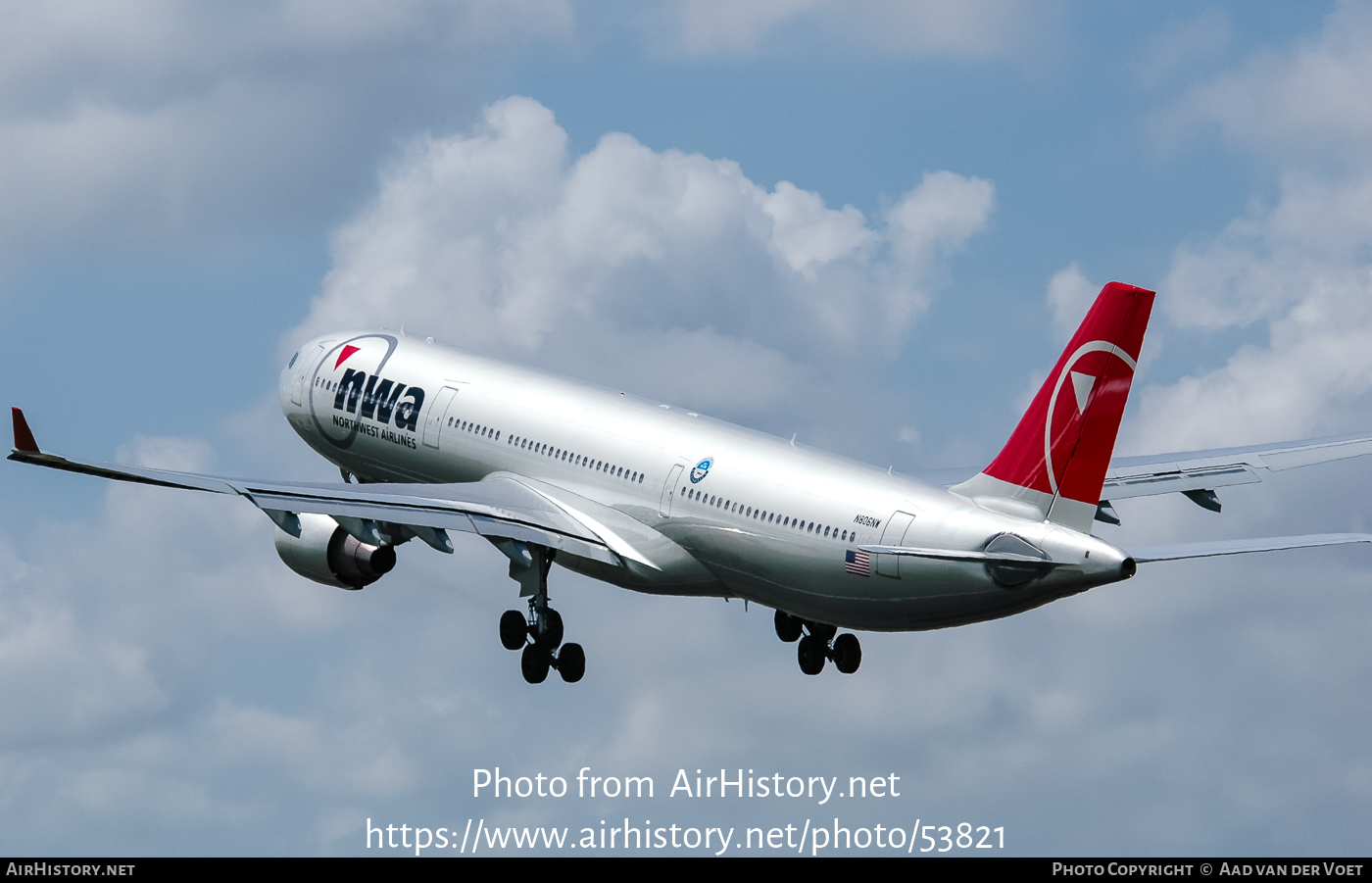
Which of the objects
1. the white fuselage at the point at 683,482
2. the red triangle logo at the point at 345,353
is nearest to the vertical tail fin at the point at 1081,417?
the white fuselage at the point at 683,482

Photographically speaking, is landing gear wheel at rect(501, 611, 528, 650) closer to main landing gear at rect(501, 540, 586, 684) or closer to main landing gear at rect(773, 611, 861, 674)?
main landing gear at rect(501, 540, 586, 684)

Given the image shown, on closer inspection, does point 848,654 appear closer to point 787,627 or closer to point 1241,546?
point 787,627

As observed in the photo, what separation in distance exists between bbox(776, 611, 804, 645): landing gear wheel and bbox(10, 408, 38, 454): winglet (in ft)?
56.3

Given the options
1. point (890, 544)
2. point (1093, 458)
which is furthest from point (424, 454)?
point (1093, 458)

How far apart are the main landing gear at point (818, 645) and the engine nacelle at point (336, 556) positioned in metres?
9.21

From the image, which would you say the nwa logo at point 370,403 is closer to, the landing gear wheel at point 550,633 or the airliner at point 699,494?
the airliner at point 699,494

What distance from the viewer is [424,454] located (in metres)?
50.0

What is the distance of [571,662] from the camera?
45.2 metres

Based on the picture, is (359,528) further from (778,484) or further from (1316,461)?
(1316,461)

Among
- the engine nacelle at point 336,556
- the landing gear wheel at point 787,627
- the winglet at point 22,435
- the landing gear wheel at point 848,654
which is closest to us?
the winglet at point 22,435

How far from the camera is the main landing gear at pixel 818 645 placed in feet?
153

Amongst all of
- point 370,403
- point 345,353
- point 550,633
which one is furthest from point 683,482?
point 345,353

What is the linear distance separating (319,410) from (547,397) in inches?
304

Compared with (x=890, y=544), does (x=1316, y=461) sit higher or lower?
higher
